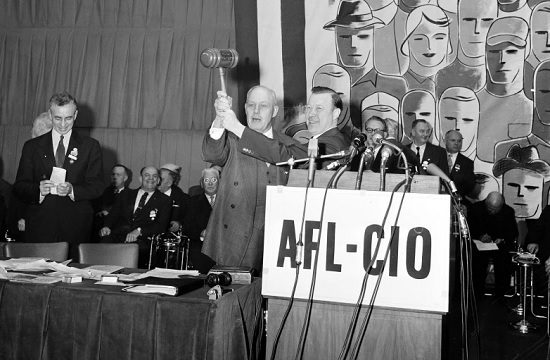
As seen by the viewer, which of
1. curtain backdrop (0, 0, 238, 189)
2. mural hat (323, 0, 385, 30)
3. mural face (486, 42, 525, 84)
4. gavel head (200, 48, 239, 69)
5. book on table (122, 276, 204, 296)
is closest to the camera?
book on table (122, 276, 204, 296)

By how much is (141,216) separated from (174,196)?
651 mm

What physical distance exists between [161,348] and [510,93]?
245 inches

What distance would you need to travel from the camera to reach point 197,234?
6.98m

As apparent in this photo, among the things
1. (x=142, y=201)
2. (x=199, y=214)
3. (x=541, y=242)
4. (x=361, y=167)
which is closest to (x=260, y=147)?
(x=361, y=167)

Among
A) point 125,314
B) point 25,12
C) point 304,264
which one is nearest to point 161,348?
point 125,314

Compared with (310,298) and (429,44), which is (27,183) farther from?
(429,44)

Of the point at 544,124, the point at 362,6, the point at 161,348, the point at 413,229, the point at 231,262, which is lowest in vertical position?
the point at 161,348

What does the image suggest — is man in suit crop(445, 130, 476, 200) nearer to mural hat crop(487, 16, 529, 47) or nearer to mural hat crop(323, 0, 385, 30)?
mural hat crop(487, 16, 529, 47)

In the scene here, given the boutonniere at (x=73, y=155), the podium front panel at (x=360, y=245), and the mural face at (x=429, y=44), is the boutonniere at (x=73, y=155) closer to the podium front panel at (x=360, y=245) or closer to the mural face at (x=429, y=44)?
the podium front panel at (x=360, y=245)

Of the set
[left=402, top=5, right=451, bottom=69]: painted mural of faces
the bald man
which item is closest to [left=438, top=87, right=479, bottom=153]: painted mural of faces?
[left=402, top=5, right=451, bottom=69]: painted mural of faces

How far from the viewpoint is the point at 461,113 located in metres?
7.68

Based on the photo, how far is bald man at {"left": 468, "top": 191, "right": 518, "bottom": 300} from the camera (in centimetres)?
714

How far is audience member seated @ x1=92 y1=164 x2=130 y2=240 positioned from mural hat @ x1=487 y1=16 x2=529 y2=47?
4708mm

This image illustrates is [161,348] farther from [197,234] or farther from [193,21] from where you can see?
[193,21]
